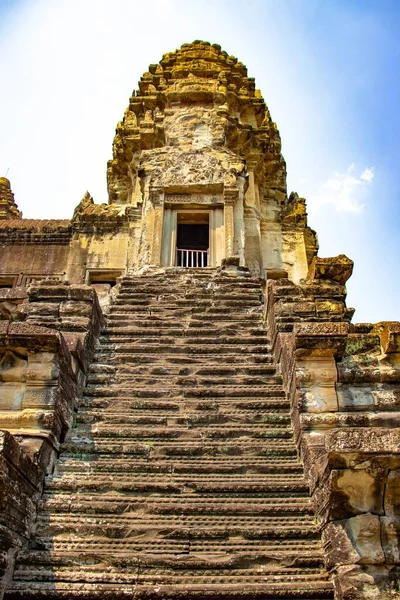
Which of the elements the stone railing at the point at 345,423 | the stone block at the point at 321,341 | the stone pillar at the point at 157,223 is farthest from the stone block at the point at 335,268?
the stone pillar at the point at 157,223

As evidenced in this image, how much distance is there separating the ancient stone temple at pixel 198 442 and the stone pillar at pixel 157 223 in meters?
2.60

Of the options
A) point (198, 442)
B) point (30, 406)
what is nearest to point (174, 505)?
point (198, 442)

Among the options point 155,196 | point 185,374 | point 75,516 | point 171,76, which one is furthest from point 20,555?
point 171,76

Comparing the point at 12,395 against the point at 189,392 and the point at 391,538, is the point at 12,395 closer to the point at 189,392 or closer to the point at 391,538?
the point at 189,392

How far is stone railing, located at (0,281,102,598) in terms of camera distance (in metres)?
4.15

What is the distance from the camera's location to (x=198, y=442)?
5629 mm

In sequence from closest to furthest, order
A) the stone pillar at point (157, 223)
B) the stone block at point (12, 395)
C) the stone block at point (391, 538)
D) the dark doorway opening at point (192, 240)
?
the stone block at point (391, 538), the stone block at point (12, 395), the stone pillar at point (157, 223), the dark doorway opening at point (192, 240)

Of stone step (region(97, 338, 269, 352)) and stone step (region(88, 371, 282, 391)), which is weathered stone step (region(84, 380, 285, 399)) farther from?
stone step (region(97, 338, 269, 352))

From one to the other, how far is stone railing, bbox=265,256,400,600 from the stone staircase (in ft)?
0.98

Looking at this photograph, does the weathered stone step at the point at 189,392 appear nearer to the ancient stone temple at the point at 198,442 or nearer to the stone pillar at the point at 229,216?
the ancient stone temple at the point at 198,442

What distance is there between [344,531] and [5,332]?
3.67m

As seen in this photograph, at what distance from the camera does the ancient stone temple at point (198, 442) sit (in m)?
4.01

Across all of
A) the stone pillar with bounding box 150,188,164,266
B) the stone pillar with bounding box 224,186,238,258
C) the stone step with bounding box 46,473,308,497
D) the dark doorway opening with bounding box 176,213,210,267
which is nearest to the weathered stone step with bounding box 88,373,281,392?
the stone step with bounding box 46,473,308,497

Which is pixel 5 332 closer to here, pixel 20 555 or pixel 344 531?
pixel 20 555
